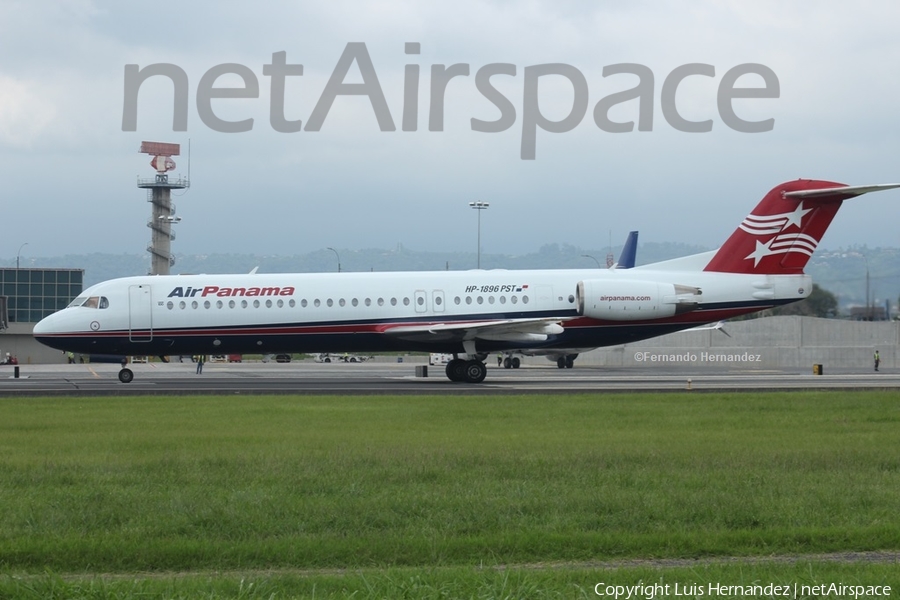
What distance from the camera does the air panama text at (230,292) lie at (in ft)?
114

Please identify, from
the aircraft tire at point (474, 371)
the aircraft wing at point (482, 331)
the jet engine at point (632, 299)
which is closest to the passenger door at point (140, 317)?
the aircraft wing at point (482, 331)

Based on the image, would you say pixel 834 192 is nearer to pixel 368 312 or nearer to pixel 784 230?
pixel 784 230

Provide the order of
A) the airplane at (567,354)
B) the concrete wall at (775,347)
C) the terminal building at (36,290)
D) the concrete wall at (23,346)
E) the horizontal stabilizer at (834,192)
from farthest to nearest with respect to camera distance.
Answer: the terminal building at (36,290), the concrete wall at (23,346), the concrete wall at (775,347), the airplane at (567,354), the horizontal stabilizer at (834,192)

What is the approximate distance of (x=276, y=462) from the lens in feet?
46.2

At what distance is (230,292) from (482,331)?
29.0 ft

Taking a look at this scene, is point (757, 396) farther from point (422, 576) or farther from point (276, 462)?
point (422, 576)

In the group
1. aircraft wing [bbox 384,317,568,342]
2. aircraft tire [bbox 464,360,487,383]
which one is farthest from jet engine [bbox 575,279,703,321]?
aircraft tire [bbox 464,360,487,383]

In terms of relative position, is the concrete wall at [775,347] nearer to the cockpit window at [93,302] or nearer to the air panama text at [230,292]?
the air panama text at [230,292]

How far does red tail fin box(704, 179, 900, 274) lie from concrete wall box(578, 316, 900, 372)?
107ft

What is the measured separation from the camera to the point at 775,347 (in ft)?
230

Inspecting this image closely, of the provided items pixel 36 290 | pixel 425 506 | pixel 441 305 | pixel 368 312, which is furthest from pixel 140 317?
pixel 36 290

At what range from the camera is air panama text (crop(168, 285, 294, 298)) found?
34.9m

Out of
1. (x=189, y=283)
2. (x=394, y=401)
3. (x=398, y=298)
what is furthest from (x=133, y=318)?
(x=394, y=401)

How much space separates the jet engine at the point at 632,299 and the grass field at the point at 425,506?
15283 mm
